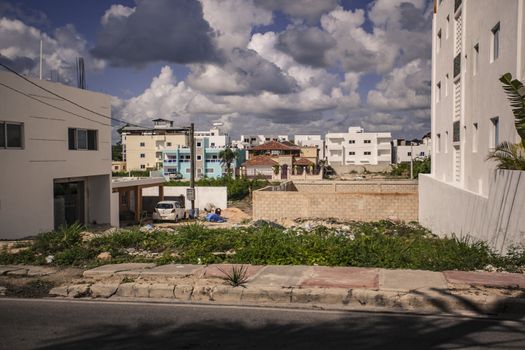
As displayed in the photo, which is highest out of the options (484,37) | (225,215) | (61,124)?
(484,37)

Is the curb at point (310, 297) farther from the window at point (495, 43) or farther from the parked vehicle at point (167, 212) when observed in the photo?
the parked vehicle at point (167, 212)

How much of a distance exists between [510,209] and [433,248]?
8.42 feet

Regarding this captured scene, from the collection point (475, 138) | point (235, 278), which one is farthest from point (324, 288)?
point (475, 138)

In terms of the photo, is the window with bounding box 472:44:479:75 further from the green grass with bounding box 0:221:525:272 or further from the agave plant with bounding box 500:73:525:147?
the green grass with bounding box 0:221:525:272

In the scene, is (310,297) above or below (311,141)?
below

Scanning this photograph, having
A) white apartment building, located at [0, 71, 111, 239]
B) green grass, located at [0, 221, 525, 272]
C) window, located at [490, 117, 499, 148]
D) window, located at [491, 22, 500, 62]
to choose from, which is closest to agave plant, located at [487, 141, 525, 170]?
green grass, located at [0, 221, 525, 272]

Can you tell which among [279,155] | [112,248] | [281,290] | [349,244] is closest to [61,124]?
[112,248]

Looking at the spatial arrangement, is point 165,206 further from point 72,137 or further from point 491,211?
point 491,211

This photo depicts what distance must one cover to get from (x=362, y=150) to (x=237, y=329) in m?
111

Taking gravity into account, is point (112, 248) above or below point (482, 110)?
below

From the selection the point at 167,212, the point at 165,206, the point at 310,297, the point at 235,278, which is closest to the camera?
the point at 310,297

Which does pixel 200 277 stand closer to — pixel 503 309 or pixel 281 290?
pixel 281 290

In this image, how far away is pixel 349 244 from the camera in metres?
10.9

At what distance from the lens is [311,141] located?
13612cm
